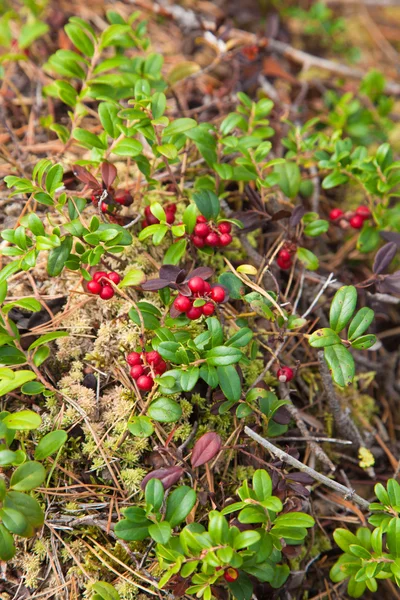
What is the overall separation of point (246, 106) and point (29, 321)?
1.93m

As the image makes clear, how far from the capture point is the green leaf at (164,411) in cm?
225

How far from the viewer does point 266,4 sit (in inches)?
188

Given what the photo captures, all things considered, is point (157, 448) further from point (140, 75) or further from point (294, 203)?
point (140, 75)

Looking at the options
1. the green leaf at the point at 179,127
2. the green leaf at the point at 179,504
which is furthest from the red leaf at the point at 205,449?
the green leaf at the point at 179,127

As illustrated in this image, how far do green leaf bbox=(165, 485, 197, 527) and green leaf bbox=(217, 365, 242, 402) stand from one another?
46cm

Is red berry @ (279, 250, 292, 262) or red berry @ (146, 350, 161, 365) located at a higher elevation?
red berry @ (279, 250, 292, 262)

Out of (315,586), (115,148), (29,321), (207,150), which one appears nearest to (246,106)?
(207,150)

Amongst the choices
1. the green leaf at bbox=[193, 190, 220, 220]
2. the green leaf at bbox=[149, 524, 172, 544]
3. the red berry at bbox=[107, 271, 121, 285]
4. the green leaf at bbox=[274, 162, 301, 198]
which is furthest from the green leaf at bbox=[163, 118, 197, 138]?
the green leaf at bbox=[149, 524, 172, 544]

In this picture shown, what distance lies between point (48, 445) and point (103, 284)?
844 millimetres

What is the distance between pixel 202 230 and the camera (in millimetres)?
2695

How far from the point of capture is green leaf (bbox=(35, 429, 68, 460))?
2.24 m

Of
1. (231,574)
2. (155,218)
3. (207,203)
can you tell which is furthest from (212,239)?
(231,574)

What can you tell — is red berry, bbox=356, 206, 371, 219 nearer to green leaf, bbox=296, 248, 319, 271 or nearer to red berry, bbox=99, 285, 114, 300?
green leaf, bbox=296, 248, 319, 271

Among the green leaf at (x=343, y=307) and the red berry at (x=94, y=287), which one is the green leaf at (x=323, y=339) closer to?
the green leaf at (x=343, y=307)
